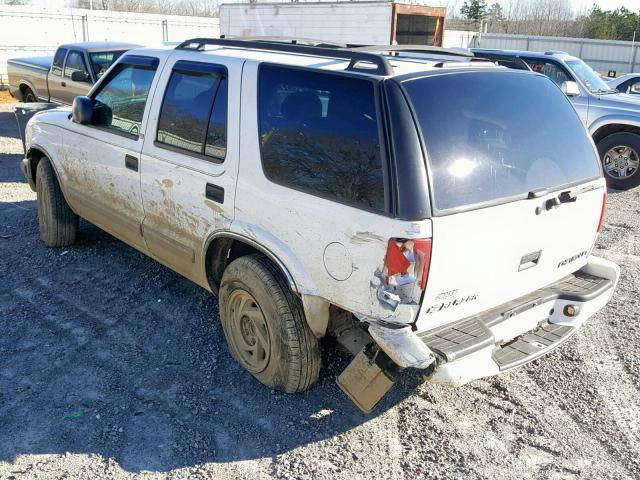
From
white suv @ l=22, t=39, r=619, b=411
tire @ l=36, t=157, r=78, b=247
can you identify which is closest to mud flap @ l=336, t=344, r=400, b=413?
white suv @ l=22, t=39, r=619, b=411

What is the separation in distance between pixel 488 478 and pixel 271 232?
1.67 m

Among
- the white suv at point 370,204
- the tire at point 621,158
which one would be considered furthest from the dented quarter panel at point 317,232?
the tire at point 621,158

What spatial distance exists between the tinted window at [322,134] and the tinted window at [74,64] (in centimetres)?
821

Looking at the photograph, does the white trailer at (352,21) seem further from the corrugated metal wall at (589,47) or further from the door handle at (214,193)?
the corrugated metal wall at (589,47)

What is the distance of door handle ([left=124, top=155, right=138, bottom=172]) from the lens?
4258 mm

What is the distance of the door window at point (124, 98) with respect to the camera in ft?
14.1

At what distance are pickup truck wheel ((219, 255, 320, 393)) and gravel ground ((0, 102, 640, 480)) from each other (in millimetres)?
179

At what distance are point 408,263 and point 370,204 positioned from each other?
12.9 inches

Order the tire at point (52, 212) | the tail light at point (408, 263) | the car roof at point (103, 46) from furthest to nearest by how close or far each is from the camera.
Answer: the car roof at point (103, 46) → the tire at point (52, 212) → the tail light at point (408, 263)

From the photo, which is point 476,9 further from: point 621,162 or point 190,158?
point 190,158

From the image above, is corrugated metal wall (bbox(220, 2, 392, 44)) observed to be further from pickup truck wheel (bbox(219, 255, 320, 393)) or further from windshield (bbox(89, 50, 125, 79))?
pickup truck wheel (bbox(219, 255, 320, 393))

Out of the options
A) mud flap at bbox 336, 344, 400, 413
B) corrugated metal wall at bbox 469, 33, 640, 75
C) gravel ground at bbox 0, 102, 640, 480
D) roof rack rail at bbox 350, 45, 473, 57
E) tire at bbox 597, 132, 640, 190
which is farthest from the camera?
corrugated metal wall at bbox 469, 33, 640, 75

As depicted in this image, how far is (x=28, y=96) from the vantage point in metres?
12.4

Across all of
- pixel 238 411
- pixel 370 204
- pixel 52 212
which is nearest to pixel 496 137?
pixel 370 204
